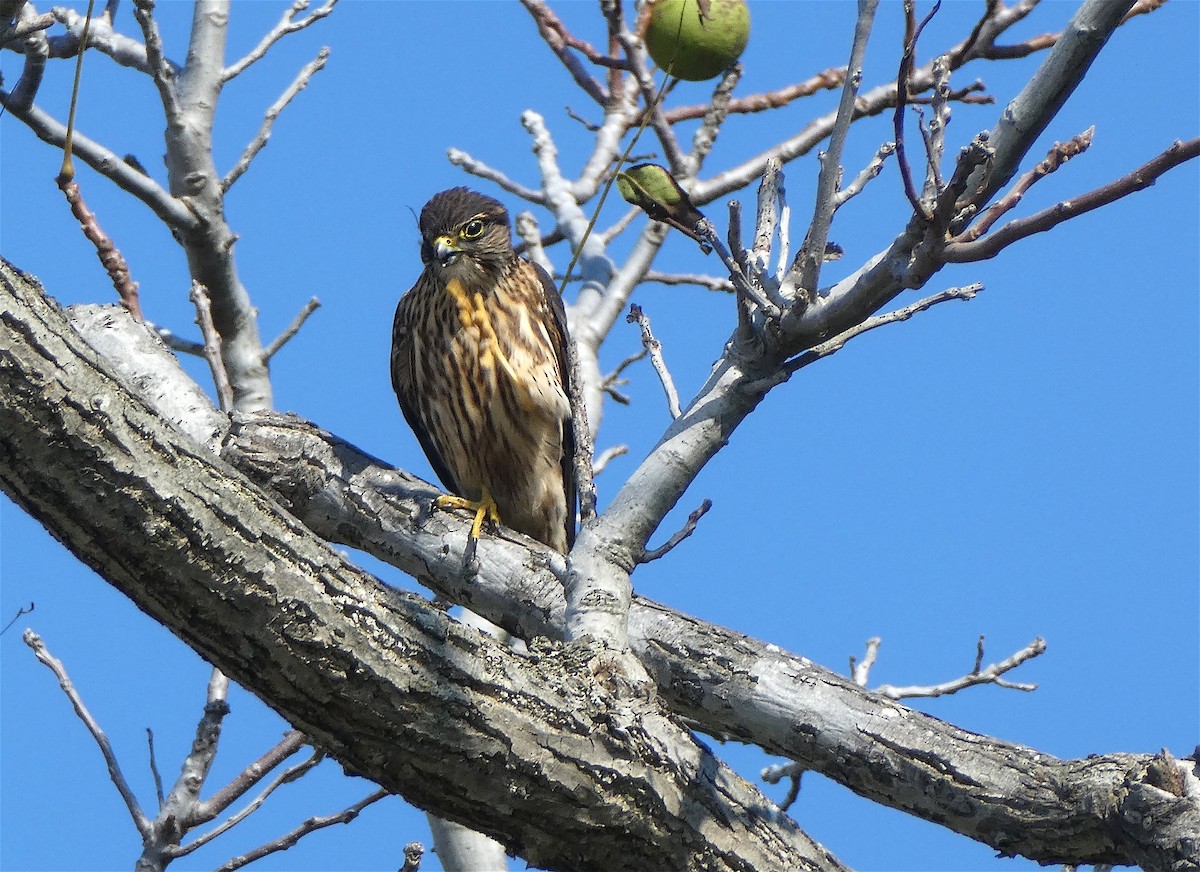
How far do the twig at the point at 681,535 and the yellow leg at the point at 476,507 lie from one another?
1.03 metres

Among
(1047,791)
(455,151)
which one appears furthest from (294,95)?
(1047,791)

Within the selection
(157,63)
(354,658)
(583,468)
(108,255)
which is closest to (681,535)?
(583,468)

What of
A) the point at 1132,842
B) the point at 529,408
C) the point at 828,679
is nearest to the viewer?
the point at 1132,842

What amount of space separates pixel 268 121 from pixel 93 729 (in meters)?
2.23

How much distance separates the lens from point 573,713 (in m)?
2.69

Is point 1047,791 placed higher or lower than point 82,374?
higher

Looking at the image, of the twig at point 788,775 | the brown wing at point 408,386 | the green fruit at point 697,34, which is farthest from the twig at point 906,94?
the brown wing at point 408,386

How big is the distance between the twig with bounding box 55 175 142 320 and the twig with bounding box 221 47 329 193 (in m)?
0.68

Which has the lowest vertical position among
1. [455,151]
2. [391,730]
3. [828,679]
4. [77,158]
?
[391,730]

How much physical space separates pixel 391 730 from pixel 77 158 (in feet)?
9.19

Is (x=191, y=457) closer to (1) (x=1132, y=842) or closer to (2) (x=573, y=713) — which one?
(2) (x=573, y=713)

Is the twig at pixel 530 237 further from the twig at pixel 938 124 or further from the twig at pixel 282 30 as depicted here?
the twig at pixel 938 124

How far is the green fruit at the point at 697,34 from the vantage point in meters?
3.20

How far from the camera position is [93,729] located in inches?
156
